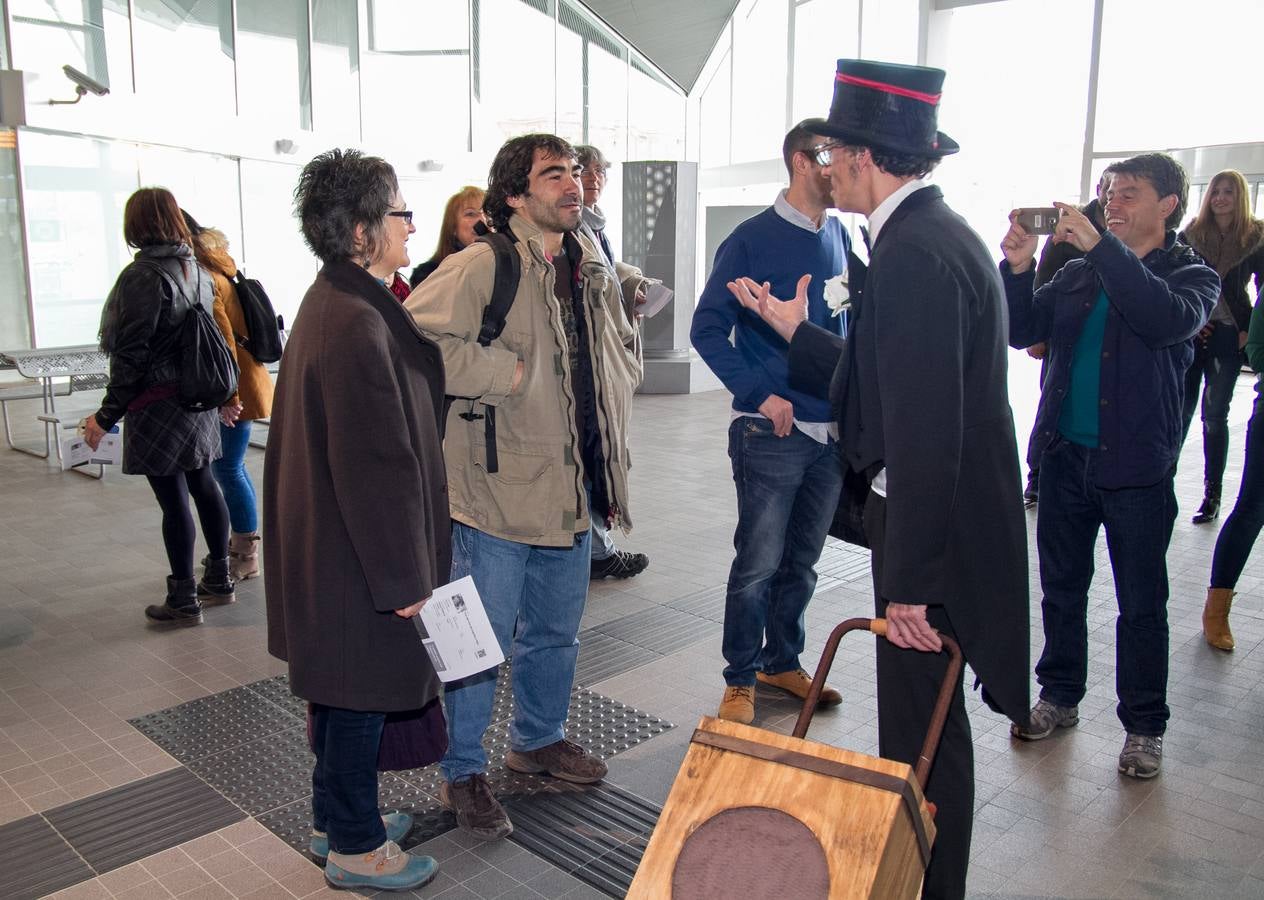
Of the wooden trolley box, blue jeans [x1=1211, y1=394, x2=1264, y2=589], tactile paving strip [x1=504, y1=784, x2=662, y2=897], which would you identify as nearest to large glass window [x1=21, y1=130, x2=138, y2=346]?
tactile paving strip [x1=504, y1=784, x2=662, y2=897]

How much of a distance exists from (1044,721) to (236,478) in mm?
3969

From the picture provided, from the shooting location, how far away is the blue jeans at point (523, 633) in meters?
2.85

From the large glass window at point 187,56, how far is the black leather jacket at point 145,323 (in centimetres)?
841

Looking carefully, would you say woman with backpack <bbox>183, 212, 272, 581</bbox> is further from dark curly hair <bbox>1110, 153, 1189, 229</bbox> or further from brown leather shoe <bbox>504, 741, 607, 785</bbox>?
dark curly hair <bbox>1110, 153, 1189, 229</bbox>

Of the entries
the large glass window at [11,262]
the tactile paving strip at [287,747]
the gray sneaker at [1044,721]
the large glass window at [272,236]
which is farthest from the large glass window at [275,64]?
the gray sneaker at [1044,721]

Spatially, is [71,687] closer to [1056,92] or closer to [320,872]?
[320,872]

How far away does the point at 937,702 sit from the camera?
190 cm

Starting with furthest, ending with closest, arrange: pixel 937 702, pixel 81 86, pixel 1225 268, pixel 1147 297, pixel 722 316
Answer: pixel 81 86 → pixel 1225 268 → pixel 722 316 → pixel 1147 297 → pixel 937 702

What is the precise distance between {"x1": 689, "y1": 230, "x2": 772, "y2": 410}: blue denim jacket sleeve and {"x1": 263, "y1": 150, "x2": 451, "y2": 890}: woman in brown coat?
1.21 meters

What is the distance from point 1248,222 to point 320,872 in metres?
5.64

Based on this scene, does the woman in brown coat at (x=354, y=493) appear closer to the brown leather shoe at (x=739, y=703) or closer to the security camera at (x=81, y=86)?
the brown leather shoe at (x=739, y=703)

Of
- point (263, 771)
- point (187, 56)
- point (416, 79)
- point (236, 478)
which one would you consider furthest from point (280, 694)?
point (416, 79)

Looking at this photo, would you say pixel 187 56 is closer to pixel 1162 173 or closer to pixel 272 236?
pixel 272 236

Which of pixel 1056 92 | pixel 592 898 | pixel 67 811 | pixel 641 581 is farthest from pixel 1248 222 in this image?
pixel 1056 92
